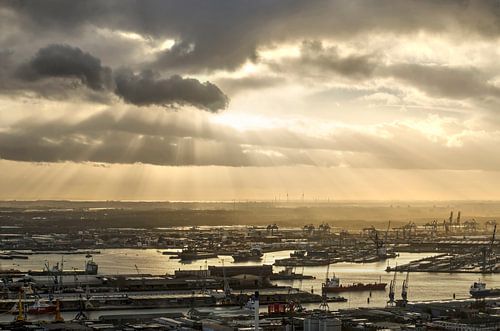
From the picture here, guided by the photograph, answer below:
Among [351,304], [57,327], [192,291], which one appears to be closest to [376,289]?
[351,304]

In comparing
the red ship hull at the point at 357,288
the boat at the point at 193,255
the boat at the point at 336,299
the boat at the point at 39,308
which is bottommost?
the boat at the point at 39,308

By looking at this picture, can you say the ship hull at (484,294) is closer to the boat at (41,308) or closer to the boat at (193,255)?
the boat at (41,308)

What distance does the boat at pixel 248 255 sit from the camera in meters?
54.5

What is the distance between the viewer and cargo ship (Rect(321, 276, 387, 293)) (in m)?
35.8

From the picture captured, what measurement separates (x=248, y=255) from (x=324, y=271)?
10194mm

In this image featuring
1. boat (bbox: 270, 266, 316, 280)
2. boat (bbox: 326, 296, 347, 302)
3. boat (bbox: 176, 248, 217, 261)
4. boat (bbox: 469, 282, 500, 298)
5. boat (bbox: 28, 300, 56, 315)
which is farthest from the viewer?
boat (bbox: 176, 248, 217, 261)

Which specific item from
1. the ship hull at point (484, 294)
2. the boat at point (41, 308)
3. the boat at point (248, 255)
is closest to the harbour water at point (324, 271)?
the boat at point (248, 255)

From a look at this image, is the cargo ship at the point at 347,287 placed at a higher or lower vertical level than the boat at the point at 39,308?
higher

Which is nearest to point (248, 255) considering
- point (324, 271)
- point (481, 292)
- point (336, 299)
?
point (324, 271)

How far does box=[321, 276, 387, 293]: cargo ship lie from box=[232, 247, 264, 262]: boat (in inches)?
676

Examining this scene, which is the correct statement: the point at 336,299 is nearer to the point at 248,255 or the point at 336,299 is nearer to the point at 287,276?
the point at 287,276

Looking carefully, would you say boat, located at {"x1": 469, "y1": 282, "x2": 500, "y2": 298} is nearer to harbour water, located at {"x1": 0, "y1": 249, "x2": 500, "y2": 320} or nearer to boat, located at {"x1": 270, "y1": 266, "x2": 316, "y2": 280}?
harbour water, located at {"x1": 0, "y1": 249, "x2": 500, "y2": 320}

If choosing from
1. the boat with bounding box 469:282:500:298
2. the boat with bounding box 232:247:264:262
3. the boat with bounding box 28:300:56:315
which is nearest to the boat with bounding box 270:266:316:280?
the boat with bounding box 469:282:500:298

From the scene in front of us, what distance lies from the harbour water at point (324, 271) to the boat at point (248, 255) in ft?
1.61
